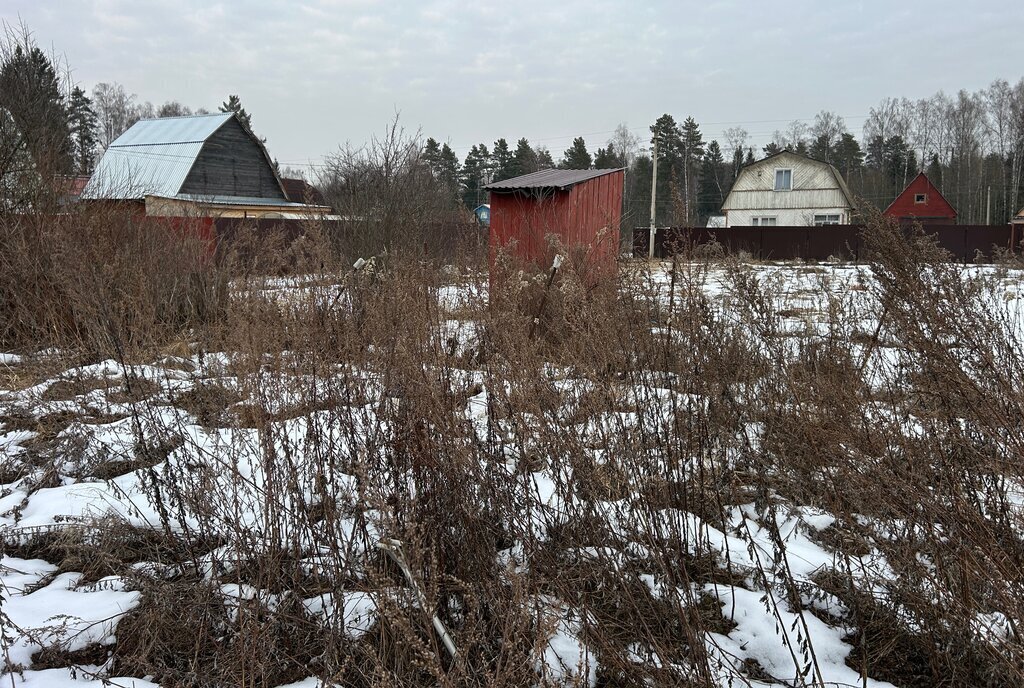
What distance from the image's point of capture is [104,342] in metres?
3.73

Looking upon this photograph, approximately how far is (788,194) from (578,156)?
25399mm

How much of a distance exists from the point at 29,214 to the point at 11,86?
168 centimetres

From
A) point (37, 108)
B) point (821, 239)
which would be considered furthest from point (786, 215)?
point (37, 108)

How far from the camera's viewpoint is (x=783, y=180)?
35500mm

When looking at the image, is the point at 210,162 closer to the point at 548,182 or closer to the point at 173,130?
the point at 173,130

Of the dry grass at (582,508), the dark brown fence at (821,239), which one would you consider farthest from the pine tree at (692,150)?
the dry grass at (582,508)

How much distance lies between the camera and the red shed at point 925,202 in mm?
38656

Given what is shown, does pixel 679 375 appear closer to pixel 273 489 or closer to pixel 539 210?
pixel 273 489

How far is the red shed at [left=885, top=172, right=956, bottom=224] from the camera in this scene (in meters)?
38.7

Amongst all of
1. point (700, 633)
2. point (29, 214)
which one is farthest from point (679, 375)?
point (29, 214)

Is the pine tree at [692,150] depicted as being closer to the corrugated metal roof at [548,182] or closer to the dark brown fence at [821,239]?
the dark brown fence at [821,239]

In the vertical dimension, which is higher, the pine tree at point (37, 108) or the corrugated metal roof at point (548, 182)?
the pine tree at point (37, 108)

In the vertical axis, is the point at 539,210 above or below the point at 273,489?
above

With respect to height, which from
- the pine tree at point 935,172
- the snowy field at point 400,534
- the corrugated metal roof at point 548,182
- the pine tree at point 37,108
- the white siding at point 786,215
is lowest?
the snowy field at point 400,534
